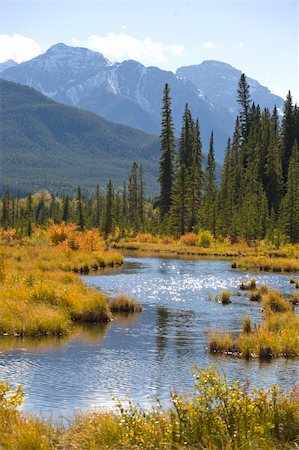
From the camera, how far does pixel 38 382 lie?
55.7ft

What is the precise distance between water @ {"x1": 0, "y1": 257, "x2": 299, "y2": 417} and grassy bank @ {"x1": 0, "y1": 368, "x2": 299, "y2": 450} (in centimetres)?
274

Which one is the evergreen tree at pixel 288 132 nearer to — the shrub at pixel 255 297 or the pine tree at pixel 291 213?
the pine tree at pixel 291 213

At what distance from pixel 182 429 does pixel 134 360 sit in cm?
908

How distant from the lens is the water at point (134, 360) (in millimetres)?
16130

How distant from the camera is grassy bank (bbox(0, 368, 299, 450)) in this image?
10.7 m

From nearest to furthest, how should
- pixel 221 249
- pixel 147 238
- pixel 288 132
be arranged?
pixel 221 249 < pixel 147 238 < pixel 288 132

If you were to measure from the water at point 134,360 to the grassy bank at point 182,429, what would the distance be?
2.74 m

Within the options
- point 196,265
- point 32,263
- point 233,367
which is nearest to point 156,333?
point 233,367

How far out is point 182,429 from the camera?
36.0ft

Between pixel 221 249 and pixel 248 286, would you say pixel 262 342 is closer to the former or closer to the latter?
pixel 248 286

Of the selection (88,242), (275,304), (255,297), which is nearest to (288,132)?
(88,242)

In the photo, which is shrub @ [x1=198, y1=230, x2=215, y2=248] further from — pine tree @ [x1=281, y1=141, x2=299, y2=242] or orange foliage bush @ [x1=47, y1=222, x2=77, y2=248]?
orange foliage bush @ [x1=47, y1=222, x2=77, y2=248]

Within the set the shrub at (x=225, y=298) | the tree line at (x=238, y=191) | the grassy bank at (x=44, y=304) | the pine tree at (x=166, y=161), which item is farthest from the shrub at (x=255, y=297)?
the pine tree at (x=166, y=161)

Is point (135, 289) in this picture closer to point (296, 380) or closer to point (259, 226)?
point (296, 380)
